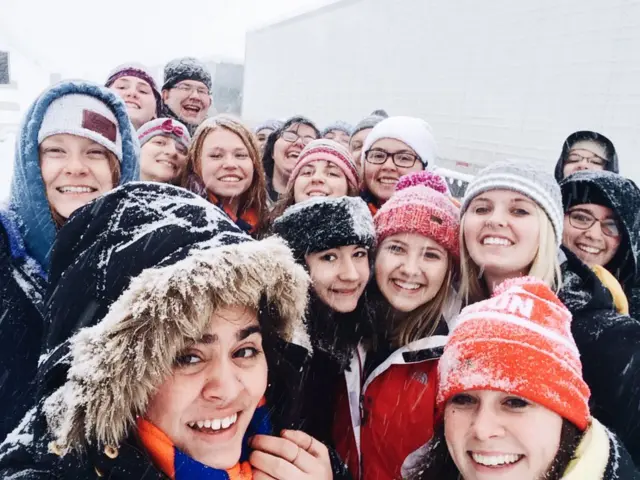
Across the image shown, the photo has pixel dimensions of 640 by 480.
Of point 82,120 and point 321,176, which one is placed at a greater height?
point 82,120

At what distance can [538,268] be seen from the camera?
2.43m

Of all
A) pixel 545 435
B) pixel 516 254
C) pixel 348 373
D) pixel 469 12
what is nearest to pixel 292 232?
pixel 348 373

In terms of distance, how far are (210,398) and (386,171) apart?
274cm

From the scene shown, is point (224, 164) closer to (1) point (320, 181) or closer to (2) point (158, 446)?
(1) point (320, 181)

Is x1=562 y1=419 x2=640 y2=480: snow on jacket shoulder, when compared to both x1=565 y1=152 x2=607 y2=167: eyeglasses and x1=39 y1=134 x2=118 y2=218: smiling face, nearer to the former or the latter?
x1=39 y1=134 x2=118 y2=218: smiling face

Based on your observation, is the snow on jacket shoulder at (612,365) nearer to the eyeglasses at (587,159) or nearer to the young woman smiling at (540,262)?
the young woman smiling at (540,262)

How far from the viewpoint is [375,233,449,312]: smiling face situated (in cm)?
252

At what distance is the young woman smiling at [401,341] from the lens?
2285mm

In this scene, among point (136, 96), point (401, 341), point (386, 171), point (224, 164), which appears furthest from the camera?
point (136, 96)

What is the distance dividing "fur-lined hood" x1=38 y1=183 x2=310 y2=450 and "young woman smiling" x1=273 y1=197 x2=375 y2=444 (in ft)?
3.25

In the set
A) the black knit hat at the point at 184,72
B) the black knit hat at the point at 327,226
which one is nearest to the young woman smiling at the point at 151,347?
the black knit hat at the point at 327,226

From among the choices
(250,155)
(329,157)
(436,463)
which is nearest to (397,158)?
(329,157)

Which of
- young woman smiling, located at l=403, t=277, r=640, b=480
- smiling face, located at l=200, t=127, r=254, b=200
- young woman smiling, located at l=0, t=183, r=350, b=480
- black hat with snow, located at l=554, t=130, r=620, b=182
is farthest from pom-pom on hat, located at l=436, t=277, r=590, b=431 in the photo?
black hat with snow, located at l=554, t=130, r=620, b=182

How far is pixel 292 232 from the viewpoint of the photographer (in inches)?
105
